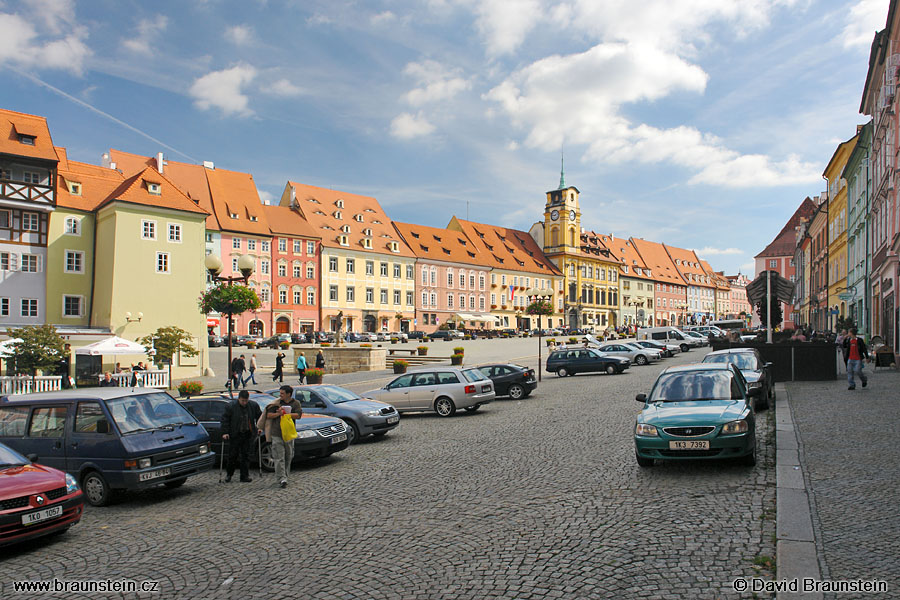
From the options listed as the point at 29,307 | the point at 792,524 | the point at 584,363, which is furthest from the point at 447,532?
the point at 29,307

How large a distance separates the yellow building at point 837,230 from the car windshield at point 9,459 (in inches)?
1773

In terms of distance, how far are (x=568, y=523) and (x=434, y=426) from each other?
417 inches

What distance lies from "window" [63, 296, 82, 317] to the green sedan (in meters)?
41.1

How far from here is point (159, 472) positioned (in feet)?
33.5

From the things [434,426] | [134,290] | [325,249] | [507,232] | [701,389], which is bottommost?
[434,426]

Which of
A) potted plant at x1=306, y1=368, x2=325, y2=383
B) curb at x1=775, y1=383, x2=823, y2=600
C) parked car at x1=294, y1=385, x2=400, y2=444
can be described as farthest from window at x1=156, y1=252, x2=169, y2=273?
curb at x1=775, y1=383, x2=823, y2=600

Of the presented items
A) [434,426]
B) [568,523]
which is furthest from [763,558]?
[434,426]

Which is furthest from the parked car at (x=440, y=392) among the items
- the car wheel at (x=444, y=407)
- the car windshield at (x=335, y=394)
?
the car windshield at (x=335, y=394)

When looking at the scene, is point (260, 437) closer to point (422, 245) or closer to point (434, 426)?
point (434, 426)

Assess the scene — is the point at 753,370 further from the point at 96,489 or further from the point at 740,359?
the point at 96,489

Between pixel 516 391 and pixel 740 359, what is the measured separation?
26.9ft

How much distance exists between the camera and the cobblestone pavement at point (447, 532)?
5.99 m

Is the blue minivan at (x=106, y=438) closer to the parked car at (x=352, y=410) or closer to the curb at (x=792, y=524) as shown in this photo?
the parked car at (x=352, y=410)

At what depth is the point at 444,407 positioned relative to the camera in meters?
20.2
